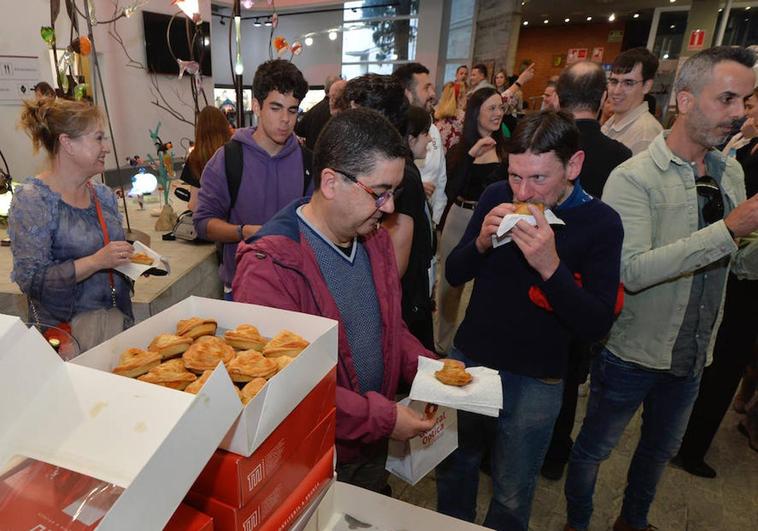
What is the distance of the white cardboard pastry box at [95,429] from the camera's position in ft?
1.72

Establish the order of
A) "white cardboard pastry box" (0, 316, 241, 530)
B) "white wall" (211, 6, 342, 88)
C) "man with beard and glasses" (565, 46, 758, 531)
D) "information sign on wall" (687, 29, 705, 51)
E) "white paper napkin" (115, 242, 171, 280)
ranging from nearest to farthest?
"white cardboard pastry box" (0, 316, 241, 530) < "man with beard and glasses" (565, 46, 758, 531) < "white paper napkin" (115, 242, 171, 280) < "information sign on wall" (687, 29, 705, 51) < "white wall" (211, 6, 342, 88)

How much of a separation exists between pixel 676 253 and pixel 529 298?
1.71ft

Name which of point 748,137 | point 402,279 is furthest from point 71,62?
point 748,137

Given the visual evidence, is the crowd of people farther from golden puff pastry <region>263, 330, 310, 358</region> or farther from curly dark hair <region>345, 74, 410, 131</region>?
golden puff pastry <region>263, 330, 310, 358</region>

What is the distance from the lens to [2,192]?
2.85m

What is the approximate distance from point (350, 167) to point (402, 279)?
989 mm

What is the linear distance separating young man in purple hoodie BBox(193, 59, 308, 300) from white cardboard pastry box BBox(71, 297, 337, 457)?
4.32ft

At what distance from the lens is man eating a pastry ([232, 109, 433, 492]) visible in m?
1.17

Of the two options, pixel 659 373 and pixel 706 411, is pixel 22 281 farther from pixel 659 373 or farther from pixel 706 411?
pixel 706 411

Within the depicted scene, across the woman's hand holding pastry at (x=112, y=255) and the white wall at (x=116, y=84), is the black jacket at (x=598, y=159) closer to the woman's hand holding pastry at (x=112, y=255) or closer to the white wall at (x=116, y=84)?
the woman's hand holding pastry at (x=112, y=255)

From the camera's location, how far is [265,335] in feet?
3.12

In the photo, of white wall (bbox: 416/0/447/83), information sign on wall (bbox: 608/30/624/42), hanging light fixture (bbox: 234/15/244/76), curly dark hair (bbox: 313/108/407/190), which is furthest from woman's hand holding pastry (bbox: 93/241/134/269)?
information sign on wall (bbox: 608/30/624/42)

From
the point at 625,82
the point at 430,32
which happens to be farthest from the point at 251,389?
the point at 430,32

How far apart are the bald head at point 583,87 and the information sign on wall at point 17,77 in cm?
478
